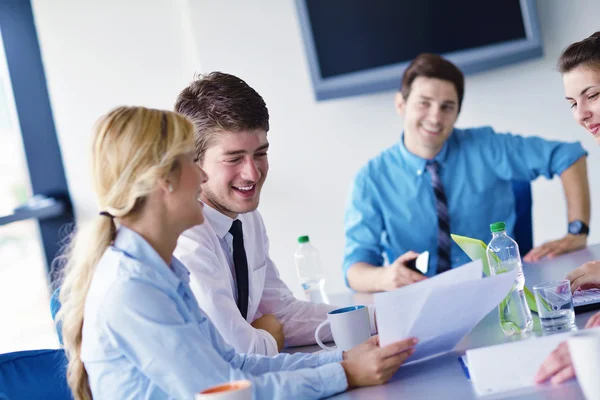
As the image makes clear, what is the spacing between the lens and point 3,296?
372 centimetres

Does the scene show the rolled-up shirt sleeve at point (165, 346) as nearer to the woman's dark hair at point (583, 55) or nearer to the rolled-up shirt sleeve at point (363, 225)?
the woman's dark hair at point (583, 55)

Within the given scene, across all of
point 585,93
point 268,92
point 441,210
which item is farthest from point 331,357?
point 268,92

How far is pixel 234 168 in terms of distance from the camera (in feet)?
6.14

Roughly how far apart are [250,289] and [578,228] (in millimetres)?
1288

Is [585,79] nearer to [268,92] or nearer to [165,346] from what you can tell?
[165,346]

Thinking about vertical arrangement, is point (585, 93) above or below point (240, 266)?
above

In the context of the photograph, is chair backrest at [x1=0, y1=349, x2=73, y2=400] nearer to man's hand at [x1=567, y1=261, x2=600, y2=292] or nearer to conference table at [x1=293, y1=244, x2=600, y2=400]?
conference table at [x1=293, y1=244, x2=600, y2=400]

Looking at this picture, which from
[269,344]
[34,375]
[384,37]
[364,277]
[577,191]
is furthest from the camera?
[384,37]

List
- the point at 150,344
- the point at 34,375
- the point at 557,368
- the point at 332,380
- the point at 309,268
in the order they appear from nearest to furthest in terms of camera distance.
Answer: the point at 557,368, the point at 150,344, the point at 332,380, the point at 34,375, the point at 309,268

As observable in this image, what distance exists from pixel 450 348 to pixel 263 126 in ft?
2.51

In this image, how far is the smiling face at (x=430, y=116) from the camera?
2977 mm

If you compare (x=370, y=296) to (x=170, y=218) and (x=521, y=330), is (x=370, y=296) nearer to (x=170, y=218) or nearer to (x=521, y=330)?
(x=521, y=330)

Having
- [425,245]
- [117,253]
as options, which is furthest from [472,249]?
[425,245]

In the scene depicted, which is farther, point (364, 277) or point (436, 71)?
point (436, 71)
